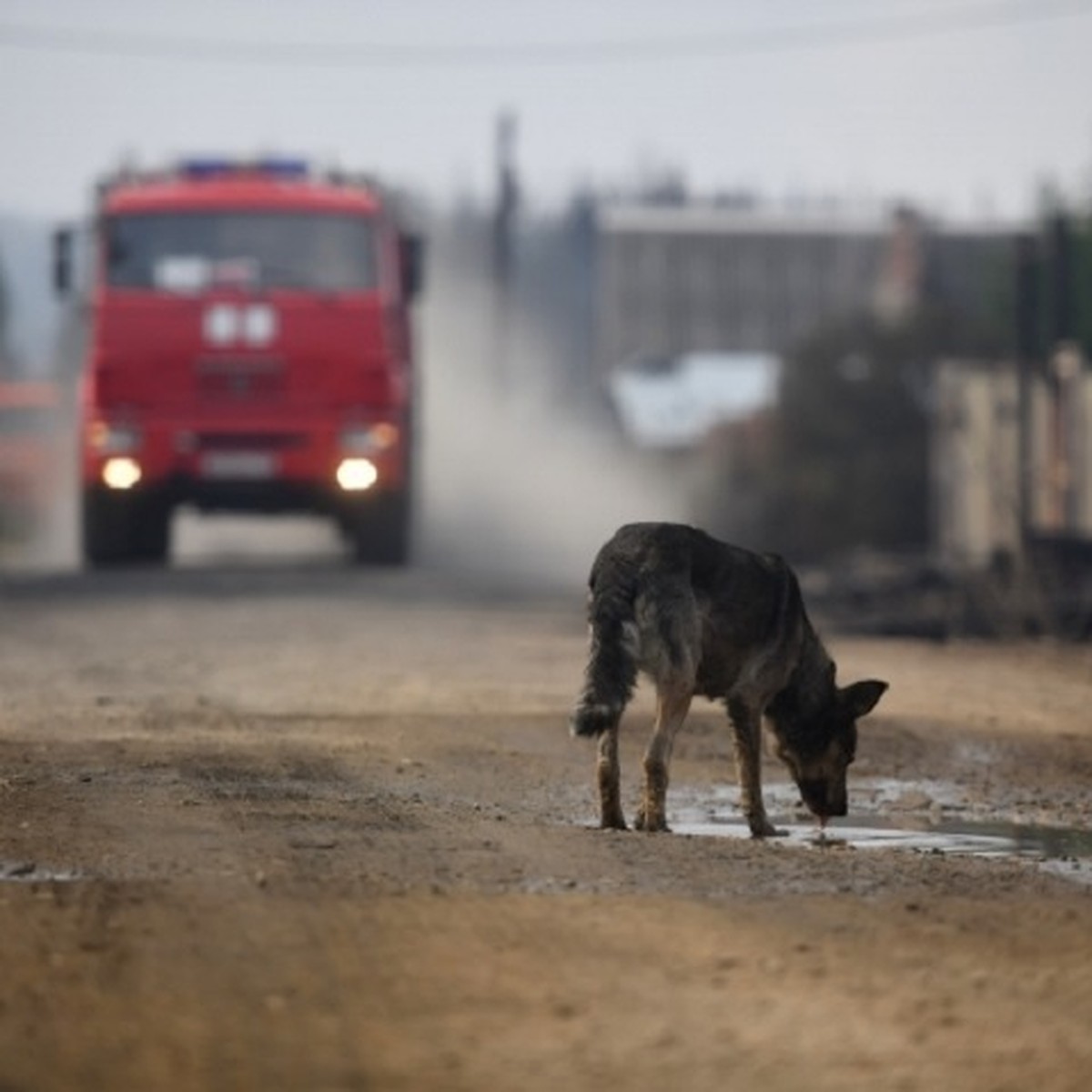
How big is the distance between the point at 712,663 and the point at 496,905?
320cm

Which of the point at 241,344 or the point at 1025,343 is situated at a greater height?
the point at 241,344

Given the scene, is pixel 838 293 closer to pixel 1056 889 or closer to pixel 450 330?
Answer: pixel 450 330

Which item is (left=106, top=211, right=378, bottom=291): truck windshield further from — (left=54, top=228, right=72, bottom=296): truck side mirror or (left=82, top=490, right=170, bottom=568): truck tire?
(left=82, top=490, right=170, bottom=568): truck tire

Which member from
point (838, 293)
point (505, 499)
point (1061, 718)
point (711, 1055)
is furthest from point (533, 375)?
point (711, 1055)

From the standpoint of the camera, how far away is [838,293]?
167875 mm

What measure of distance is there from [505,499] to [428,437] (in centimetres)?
383

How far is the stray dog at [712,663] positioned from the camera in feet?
39.7

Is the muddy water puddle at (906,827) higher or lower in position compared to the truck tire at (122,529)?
higher

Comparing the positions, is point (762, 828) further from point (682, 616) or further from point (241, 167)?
point (241, 167)

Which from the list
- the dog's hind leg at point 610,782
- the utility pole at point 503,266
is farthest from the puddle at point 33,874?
the utility pole at point 503,266

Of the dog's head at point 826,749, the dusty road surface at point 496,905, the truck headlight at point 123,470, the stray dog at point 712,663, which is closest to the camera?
the dusty road surface at point 496,905

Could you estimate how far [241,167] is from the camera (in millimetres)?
32531

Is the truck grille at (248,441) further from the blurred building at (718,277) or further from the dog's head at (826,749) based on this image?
the blurred building at (718,277)

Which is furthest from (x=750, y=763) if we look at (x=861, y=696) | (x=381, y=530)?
(x=381, y=530)
